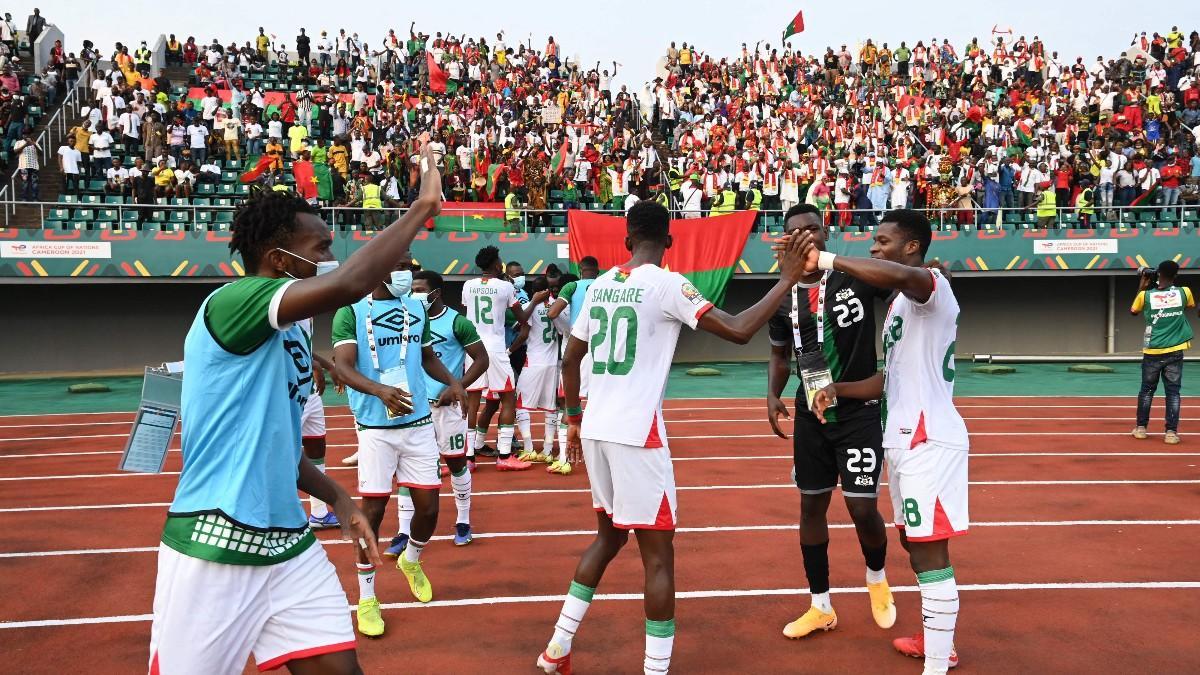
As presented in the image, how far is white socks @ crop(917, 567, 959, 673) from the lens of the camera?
4199 mm

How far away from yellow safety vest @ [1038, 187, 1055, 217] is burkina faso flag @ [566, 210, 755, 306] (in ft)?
23.4

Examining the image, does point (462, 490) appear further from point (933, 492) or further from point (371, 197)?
point (371, 197)

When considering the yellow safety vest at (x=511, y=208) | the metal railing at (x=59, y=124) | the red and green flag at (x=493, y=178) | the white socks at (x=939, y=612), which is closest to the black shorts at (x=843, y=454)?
the white socks at (x=939, y=612)

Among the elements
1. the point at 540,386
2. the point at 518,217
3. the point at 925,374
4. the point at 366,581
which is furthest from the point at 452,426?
the point at 518,217

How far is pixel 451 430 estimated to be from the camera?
7.15 metres

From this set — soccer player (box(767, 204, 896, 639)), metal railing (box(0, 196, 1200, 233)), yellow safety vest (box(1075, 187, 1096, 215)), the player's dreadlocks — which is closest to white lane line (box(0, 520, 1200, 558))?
soccer player (box(767, 204, 896, 639))

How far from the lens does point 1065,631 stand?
17.0ft

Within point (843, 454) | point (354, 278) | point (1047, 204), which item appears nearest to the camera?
point (354, 278)

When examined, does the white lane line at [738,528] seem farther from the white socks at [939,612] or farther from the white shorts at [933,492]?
the white shorts at [933,492]

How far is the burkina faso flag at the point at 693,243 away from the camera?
66.6 ft

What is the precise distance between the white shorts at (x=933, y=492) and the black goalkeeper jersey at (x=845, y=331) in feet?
2.31

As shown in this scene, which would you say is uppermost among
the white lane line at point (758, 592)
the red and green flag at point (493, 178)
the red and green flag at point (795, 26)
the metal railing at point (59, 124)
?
the red and green flag at point (795, 26)

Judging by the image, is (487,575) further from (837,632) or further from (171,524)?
(171,524)

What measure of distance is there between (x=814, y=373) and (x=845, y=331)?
536 millimetres
